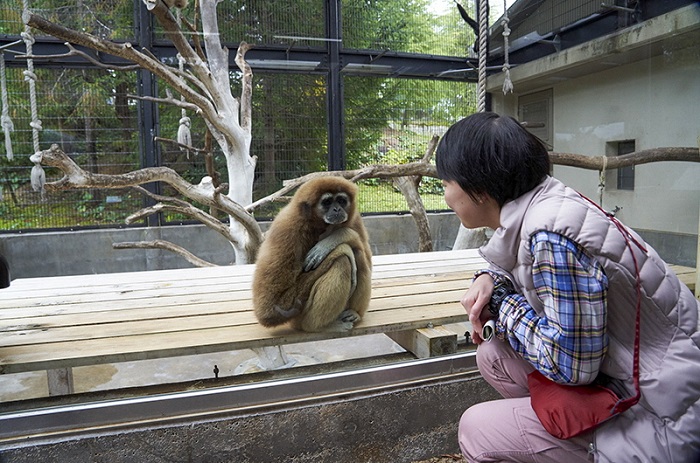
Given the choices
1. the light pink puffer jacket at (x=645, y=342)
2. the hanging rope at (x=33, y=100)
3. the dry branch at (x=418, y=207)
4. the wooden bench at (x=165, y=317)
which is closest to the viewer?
the light pink puffer jacket at (x=645, y=342)

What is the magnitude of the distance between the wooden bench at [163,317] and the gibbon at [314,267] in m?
0.09

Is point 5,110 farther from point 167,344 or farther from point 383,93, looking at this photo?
point 383,93

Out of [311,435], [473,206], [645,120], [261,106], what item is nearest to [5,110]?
[261,106]

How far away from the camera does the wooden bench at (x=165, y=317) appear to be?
1855 millimetres

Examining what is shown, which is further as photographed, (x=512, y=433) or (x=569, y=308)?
(x=512, y=433)

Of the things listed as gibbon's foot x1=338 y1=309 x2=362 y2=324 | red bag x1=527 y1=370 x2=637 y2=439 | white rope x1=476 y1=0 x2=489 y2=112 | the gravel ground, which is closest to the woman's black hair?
red bag x1=527 y1=370 x2=637 y2=439

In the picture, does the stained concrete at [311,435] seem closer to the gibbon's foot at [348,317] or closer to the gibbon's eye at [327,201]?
the gibbon's foot at [348,317]

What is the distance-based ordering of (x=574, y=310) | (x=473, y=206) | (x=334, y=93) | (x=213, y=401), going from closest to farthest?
(x=574, y=310), (x=473, y=206), (x=213, y=401), (x=334, y=93)

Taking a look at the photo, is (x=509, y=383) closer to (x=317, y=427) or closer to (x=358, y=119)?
(x=317, y=427)

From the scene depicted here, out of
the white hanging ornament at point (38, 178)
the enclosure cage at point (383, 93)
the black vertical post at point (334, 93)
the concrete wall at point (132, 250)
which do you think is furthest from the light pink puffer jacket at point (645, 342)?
the white hanging ornament at point (38, 178)

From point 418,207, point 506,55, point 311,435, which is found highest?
point 506,55

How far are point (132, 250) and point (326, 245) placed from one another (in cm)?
132

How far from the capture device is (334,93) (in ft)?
9.51

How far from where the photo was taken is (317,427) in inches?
77.4
